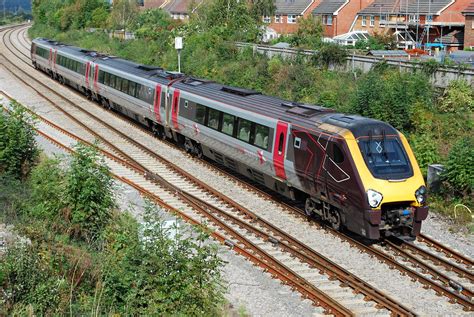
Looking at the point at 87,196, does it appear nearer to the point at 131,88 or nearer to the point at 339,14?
the point at 131,88

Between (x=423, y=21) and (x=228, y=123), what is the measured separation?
35438 mm

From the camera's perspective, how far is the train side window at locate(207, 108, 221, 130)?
21312 millimetres

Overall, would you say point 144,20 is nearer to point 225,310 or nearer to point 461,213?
point 461,213

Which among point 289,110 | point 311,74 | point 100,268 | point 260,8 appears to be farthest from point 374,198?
point 260,8

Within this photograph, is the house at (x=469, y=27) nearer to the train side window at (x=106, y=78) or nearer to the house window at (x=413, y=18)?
the house window at (x=413, y=18)

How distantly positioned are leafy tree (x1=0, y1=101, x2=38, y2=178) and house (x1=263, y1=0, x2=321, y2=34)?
41.5 m

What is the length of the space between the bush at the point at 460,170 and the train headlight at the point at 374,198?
4334 mm

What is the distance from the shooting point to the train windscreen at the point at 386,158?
14961 millimetres

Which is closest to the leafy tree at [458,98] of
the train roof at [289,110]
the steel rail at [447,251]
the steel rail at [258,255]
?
the train roof at [289,110]

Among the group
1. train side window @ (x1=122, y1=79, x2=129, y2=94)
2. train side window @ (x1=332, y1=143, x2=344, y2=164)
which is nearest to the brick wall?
train side window @ (x1=122, y1=79, x2=129, y2=94)

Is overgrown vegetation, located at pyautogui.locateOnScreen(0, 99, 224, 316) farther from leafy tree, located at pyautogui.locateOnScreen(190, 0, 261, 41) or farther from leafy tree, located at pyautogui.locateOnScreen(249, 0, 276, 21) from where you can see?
leafy tree, located at pyautogui.locateOnScreen(249, 0, 276, 21)

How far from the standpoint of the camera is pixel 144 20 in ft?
197

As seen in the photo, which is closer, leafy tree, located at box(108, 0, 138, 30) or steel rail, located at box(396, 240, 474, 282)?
steel rail, located at box(396, 240, 474, 282)

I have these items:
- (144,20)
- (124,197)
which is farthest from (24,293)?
(144,20)
